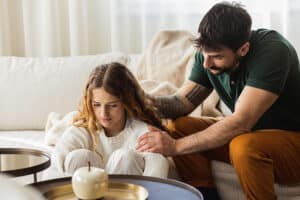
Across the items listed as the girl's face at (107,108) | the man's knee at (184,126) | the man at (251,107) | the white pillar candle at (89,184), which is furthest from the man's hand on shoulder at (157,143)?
the white pillar candle at (89,184)

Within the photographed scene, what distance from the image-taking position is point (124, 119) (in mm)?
2021

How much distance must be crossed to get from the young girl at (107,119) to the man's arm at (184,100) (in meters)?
0.12

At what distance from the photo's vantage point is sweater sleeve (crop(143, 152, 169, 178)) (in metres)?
1.79

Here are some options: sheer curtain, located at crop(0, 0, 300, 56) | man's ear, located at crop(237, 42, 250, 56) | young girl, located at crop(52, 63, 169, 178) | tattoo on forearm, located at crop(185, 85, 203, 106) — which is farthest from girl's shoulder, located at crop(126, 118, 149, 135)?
sheer curtain, located at crop(0, 0, 300, 56)

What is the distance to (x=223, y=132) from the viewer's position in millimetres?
1911

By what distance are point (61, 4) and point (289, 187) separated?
1.79 metres

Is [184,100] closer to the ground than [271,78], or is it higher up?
closer to the ground

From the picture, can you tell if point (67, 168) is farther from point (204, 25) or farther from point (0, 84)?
point (0, 84)

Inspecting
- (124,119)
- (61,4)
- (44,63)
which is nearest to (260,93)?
(124,119)

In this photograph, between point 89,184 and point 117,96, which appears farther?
point 117,96

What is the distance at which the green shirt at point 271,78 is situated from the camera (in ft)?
6.14

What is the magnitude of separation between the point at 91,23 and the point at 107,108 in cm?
134

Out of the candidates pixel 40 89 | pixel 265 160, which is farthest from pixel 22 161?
pixel 40 89

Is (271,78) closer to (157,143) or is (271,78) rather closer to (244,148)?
(244,148)
